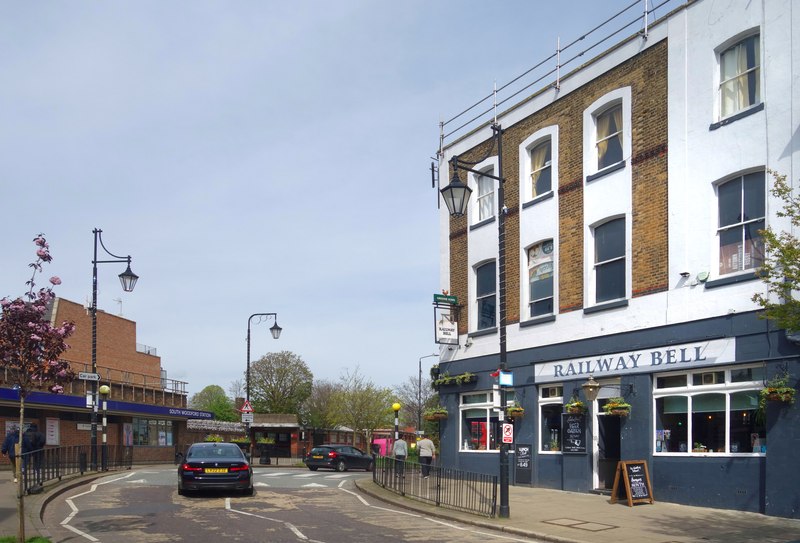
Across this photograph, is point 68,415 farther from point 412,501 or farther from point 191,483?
point 412,501

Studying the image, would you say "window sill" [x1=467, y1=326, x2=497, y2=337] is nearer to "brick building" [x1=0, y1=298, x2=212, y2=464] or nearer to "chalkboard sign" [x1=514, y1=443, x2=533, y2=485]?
"chalkboard sign" [x1=514, y1=443, x2=533, y2=485]

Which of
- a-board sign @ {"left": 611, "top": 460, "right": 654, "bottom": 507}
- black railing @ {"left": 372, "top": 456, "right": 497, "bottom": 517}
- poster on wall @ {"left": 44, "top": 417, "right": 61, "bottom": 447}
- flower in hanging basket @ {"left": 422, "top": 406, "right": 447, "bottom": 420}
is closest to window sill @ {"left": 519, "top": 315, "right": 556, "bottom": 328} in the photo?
flower in hanging basket @ {"left": 422, "top": 406, "right": 447, "bottom": 420}

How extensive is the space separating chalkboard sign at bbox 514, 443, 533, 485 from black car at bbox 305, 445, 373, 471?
16.0 metres

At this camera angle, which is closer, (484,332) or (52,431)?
(484,332)

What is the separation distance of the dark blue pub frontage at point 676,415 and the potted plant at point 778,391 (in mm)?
80

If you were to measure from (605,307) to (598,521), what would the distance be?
248 inches

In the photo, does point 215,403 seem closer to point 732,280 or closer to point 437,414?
point 437,414

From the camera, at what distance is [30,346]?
470 inches

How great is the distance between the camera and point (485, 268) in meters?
25.2

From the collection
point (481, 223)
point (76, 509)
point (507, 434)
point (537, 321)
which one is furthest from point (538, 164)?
point (76, 509)

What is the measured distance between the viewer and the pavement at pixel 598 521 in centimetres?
1324

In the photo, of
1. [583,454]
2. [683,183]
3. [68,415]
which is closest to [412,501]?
[583,454]

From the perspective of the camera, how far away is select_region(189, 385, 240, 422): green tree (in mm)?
105438

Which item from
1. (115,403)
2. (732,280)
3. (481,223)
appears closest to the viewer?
(732,280)
